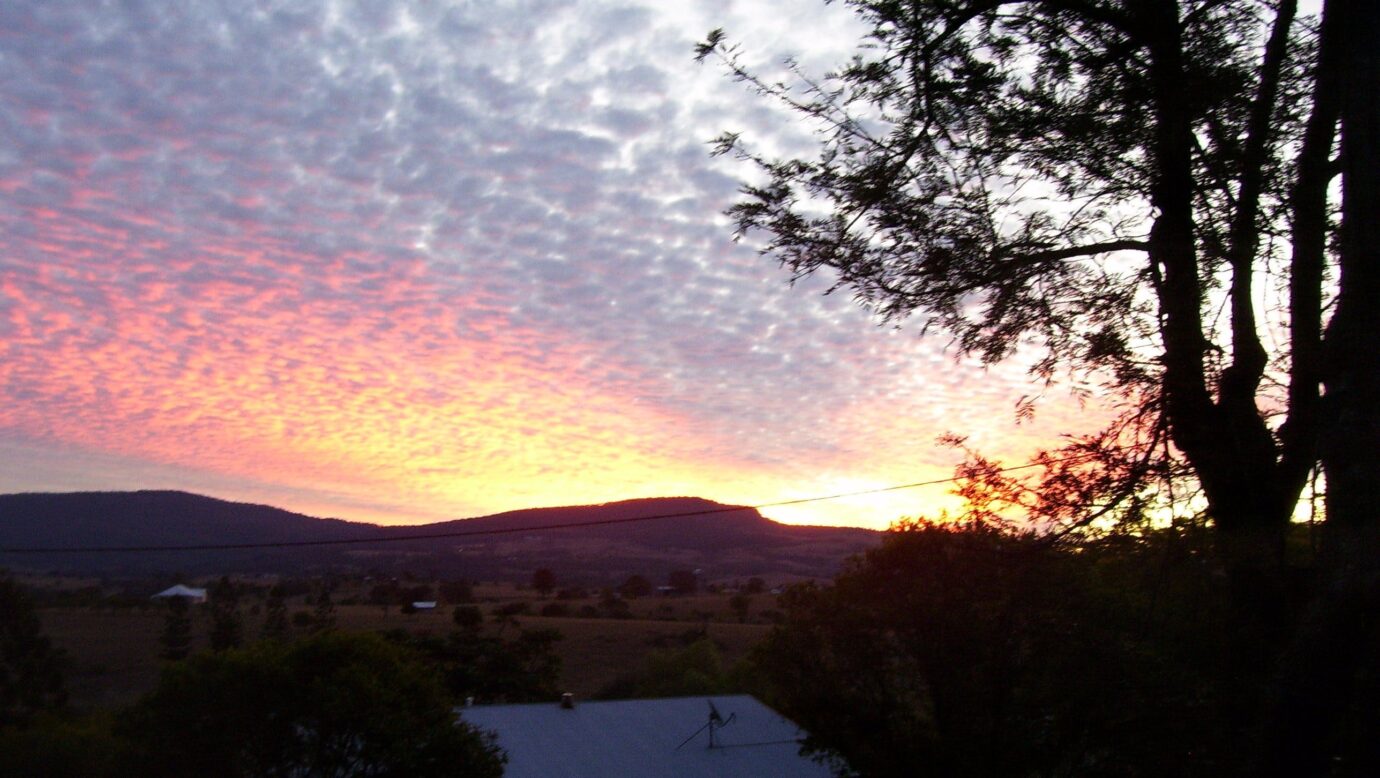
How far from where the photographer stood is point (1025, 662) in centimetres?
1094

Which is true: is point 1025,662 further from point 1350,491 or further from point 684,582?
point 684,582

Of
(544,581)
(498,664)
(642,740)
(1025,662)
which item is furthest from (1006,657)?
(544,581)

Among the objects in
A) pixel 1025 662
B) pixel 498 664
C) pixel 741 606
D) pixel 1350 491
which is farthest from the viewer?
pixel 741 606

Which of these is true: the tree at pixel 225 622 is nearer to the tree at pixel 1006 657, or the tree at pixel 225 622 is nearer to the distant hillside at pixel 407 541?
the distant hillside at pixel 407 541

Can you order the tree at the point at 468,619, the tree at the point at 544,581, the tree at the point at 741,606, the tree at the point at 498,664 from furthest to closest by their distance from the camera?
the tree at the point at 544,581
the tree at the point at 741,606
the tree at the point at 468,619
the tree at the point at 498,664

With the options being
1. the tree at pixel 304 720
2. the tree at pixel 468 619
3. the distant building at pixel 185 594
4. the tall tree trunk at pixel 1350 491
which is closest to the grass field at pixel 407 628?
the distant building at pixel 185 594

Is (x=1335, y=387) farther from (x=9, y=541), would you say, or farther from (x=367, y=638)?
(x=9, y=541)

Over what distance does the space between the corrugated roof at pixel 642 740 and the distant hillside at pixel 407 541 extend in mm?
23605

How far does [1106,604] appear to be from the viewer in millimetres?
7660

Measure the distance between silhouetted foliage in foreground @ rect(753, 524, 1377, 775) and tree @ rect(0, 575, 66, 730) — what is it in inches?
1020

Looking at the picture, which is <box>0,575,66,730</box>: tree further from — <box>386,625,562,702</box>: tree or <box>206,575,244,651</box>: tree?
<box>386,625,562,702</box>: tree

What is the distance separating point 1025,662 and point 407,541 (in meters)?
54.7

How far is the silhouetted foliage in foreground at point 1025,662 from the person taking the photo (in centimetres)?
639

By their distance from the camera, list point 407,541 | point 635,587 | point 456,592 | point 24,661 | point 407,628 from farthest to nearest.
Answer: point 635,587
point 456,592
point 407,541
point 407,628
point 24,661
